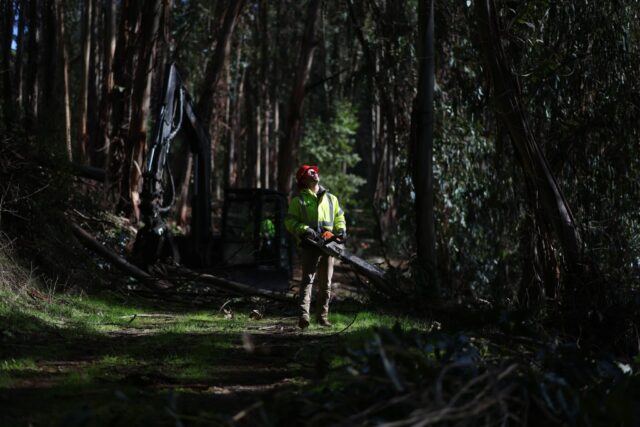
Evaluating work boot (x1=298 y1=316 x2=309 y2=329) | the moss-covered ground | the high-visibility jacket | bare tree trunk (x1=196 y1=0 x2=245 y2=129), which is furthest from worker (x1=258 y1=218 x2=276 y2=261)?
the high-visibility jacket

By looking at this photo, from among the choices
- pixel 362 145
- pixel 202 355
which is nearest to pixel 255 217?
Answer: pixel 202 355

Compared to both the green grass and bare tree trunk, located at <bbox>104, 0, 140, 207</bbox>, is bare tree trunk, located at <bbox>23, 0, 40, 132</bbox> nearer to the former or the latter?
bare tree trunk, located at <bbox>104, 0, 140, 207</bbox>

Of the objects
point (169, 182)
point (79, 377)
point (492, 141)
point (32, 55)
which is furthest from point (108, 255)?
point (32, 55)

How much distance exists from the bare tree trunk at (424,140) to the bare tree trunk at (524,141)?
131 cm

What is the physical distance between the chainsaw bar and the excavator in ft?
14.8

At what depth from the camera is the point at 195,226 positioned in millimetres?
16812

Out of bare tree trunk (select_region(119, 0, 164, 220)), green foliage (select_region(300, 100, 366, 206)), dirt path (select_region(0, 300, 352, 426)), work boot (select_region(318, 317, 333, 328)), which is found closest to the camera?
dirt path (select_region(0, 300, 352, 426))

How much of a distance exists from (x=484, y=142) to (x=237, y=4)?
876 cm

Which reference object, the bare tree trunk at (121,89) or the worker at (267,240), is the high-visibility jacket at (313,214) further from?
the bare tree trunk at (121,89)

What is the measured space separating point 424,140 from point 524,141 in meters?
1.73

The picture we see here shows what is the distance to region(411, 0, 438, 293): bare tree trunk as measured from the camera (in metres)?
11.1

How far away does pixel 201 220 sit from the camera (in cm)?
1695

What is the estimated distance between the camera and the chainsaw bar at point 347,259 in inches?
364

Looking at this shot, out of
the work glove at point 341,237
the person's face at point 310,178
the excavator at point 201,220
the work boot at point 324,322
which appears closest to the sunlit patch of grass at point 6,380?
the work glove at point 341,237
